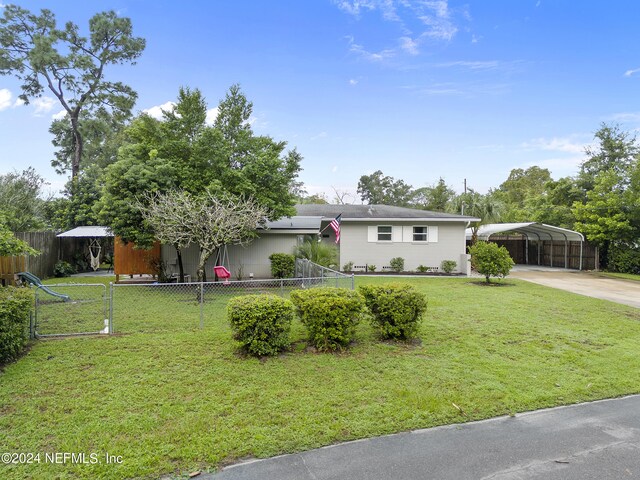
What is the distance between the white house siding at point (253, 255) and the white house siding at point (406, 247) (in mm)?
4302

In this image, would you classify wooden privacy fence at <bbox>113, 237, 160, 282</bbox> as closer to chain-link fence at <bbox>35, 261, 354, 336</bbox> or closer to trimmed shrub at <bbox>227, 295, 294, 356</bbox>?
chain-link fence at <bbox>35, 261, 354, 336</bbox>

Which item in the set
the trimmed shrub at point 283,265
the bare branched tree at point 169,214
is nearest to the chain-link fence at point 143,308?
the trimmed shrub at point 283,265

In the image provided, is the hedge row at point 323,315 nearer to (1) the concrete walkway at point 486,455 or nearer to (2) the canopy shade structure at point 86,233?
(1) the concrete walkway at point 486,455

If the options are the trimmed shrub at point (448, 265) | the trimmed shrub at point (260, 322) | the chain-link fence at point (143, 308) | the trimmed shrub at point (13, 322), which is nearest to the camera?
the trimmed shrub at point (13, 322)

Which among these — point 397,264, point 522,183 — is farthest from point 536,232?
point 522,183

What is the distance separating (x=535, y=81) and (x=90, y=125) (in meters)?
26.1

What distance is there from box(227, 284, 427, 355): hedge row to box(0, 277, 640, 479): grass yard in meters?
0.27

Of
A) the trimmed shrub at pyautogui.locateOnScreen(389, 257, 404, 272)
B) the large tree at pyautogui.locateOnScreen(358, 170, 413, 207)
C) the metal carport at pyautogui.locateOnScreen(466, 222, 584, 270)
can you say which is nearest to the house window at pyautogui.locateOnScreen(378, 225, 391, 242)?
the trimmed shrub at pyautogui.locateOnScreen(389, 257, 404, 272)

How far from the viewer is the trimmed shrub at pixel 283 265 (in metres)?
14.1

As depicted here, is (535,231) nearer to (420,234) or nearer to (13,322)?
(420,234)

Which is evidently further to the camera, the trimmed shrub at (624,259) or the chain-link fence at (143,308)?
the trimmed shrub at (624,259)

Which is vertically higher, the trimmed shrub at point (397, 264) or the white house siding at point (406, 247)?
the white house siding at point (406, 247)

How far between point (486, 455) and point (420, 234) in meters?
16.0

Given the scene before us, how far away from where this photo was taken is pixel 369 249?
1848 centimetres
